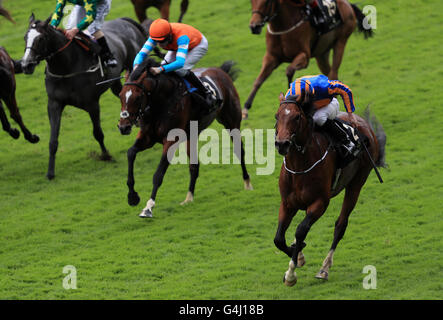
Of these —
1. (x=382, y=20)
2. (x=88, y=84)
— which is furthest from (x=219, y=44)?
(x=88, y=84)

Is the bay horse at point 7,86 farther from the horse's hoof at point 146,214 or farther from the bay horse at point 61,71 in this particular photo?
the horse's hoof at point 146,214

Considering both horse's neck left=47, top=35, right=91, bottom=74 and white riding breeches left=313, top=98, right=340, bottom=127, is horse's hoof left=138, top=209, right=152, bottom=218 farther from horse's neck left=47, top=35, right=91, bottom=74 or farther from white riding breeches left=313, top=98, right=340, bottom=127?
white riding breeches left=313, top=98, right=340, bottom=127

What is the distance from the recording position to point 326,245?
10250 mm

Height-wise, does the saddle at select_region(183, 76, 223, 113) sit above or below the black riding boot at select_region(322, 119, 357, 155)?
below

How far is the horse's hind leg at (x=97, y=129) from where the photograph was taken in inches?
531

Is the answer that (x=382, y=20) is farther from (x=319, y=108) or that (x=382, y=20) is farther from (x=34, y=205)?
(x=319, y=108)

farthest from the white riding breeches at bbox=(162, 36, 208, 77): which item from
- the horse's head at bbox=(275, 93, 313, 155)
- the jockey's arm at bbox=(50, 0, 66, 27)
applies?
the horse's head at bbox=(275, 93, 313, 155)

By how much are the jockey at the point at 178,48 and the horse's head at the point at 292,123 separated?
10.4 ft

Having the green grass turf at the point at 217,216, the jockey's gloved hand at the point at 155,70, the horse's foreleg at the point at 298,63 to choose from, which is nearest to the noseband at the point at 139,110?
the jockey's gloved hand at the point at 155,70

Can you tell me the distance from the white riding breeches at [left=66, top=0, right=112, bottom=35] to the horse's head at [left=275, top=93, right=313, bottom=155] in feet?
19.6

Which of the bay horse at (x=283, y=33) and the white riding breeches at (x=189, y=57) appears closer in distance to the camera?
the white riding breeches at (x=189, y=57)

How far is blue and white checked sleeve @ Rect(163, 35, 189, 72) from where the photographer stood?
1106 centimetres

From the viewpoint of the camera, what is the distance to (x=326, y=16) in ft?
47.7

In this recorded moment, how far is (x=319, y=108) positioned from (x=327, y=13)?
6.25m
